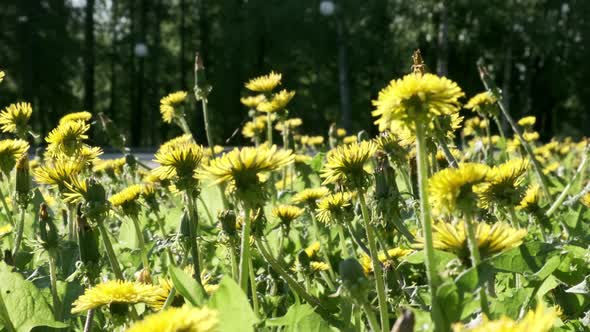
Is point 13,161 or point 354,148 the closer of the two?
point 354,148

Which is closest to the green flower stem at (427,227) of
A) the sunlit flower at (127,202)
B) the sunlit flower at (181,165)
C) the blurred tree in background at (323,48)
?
the sunlit flower at (181,165)

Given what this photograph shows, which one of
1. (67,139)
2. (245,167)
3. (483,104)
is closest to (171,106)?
(67,139)

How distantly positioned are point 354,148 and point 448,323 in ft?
1.74

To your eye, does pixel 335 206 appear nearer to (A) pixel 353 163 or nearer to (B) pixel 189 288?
(A) pixel 353 163

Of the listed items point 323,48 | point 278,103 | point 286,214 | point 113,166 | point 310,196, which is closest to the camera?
point 286,214

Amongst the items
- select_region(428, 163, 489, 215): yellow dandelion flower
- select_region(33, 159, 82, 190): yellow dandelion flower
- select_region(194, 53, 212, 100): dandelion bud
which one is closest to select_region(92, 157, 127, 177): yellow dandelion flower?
select_region(194, 53, 212, 100): dandelion bud

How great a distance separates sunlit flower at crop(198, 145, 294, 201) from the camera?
1.20 m

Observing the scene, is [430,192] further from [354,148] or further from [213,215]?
[213,215]

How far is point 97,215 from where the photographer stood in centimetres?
158

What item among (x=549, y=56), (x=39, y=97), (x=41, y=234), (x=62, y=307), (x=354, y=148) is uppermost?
(x=549, y=56)

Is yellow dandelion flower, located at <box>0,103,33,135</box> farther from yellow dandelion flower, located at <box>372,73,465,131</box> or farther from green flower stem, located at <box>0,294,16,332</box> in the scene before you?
yellow dandelion flower, located at <box>372,73,465,131</box>

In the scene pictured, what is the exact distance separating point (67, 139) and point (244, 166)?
0.93 metres

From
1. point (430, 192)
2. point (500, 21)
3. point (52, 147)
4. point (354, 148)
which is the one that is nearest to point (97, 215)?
point (52, 147)

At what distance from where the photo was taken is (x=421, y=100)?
0.98m
